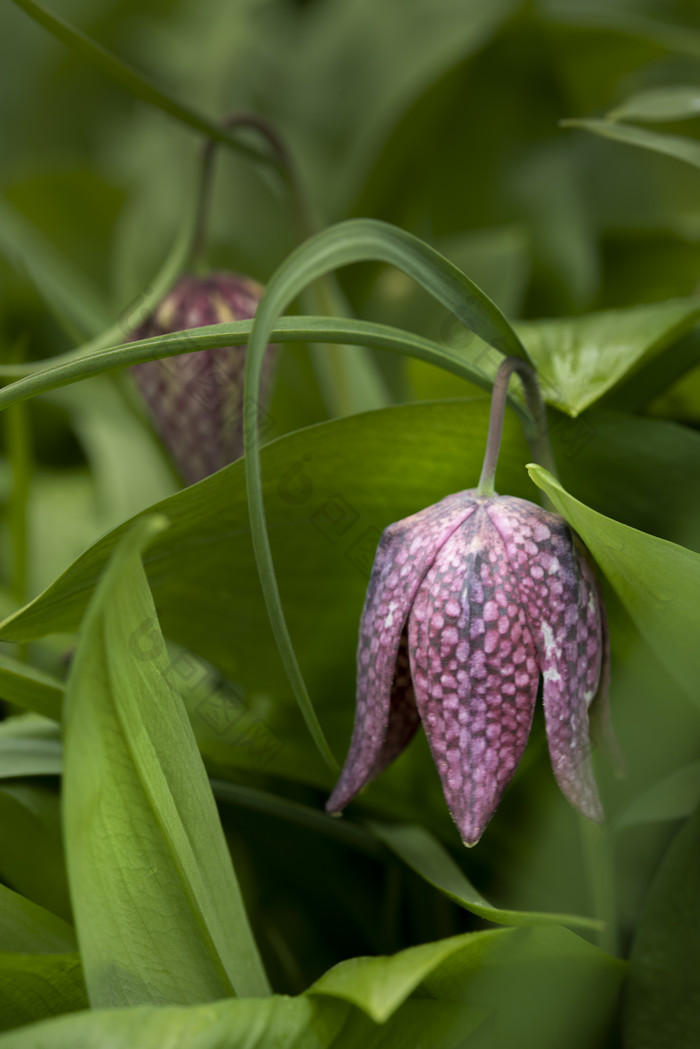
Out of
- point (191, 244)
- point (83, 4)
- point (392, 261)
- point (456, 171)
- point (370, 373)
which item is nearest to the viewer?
point (392, 261)

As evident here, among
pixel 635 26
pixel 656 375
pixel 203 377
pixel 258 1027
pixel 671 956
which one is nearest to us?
pixel 258 1027

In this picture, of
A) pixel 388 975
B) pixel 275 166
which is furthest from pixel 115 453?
pixel 388 975

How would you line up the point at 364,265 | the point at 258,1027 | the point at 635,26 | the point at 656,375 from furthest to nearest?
the point at 364,265
the point at 635,26
the point at 656,375
the point at 258,1027

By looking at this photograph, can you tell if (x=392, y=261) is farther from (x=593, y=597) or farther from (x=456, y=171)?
(x=456, y=171)

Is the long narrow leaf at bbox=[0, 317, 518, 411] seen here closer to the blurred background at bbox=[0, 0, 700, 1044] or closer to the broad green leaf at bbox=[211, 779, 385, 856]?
the blurred background at bbox=[0, 0, 700, 1044]

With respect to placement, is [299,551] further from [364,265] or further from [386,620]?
[364,265]

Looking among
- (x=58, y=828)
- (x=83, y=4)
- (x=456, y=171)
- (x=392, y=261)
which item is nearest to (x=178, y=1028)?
(x=58, y=828)

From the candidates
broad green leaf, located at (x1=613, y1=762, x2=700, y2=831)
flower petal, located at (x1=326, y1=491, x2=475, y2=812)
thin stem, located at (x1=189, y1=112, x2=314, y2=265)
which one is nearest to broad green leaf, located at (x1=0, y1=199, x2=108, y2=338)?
thin stem, located at (x1=189, y1=112, x2=314, y2=265)
